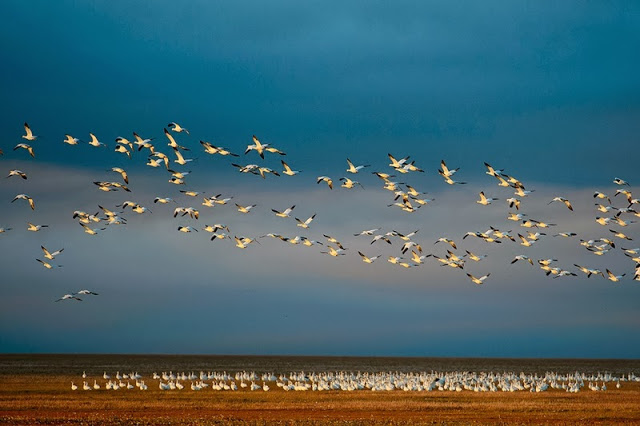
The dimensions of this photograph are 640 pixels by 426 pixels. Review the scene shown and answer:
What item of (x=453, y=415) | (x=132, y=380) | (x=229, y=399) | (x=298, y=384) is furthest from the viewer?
(x=132, y=380)

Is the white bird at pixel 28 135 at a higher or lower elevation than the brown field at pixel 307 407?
higher

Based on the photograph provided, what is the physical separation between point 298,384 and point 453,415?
19.1 metres

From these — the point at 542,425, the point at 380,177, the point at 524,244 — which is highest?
the point at 380,177

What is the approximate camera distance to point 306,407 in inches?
1725

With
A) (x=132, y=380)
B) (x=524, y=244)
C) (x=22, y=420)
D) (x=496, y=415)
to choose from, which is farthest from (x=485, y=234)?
(x=132, y=380)

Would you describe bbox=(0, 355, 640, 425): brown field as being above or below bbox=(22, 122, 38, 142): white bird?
below

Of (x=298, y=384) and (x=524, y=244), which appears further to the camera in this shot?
(x=298, y=384)

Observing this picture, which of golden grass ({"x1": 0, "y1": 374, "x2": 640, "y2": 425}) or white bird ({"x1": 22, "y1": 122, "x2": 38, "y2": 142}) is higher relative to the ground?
white bird ({"x1": 22, "y1": 122, "x2": 38, "y2": 142})

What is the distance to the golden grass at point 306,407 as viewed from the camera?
124ft

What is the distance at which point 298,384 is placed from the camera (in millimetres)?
57656

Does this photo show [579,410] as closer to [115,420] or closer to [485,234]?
[485,234]

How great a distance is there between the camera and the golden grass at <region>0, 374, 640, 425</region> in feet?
124

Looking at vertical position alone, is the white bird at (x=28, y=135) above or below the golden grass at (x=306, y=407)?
above

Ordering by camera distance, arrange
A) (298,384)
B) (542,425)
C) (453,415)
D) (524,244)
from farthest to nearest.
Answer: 1. (298,384)
2. (524,244)
3. (453,415)
4. (542,425)
